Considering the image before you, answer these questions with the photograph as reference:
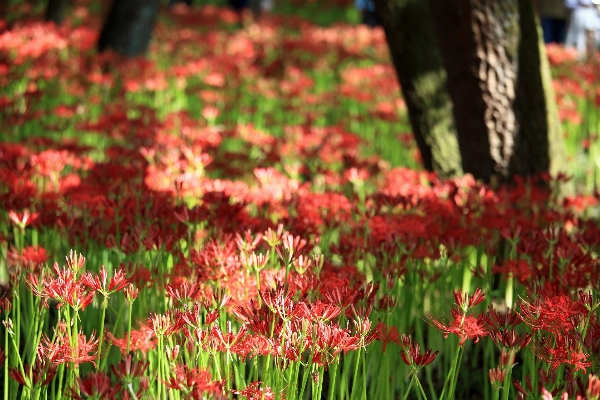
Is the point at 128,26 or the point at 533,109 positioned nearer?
the point at 533,109

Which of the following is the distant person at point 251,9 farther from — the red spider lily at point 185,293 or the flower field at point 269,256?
the red spider lily at point 185,293

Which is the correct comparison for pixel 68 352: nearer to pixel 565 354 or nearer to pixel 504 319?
pixel 504 319

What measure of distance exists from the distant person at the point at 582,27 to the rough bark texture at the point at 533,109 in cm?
472

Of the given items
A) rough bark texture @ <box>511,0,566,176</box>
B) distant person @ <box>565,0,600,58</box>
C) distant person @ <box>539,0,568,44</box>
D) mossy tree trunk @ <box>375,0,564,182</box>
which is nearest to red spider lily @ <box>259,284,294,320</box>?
mossy tree trunk @ <box>375,0,564,182</box>

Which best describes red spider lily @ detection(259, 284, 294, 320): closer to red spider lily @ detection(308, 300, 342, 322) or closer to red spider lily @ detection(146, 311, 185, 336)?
red spider lily @ detection(308, 300, 342, 322)

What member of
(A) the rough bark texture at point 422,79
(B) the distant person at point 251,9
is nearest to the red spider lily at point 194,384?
(A) the rough bark texture at point 422,79

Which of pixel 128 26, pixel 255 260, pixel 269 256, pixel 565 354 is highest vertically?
pixel 128 26

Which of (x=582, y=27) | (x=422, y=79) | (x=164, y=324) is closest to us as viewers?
(x=164, y=324)

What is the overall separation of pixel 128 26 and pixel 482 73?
5.05 meters

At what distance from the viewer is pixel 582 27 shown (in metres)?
11.1

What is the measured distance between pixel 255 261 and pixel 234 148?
13.9 ft

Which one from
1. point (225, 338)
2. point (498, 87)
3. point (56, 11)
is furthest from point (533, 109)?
point (56, 11)

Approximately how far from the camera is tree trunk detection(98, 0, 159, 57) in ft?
27.5

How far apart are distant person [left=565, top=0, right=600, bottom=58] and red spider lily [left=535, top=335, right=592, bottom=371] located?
7425 mm
